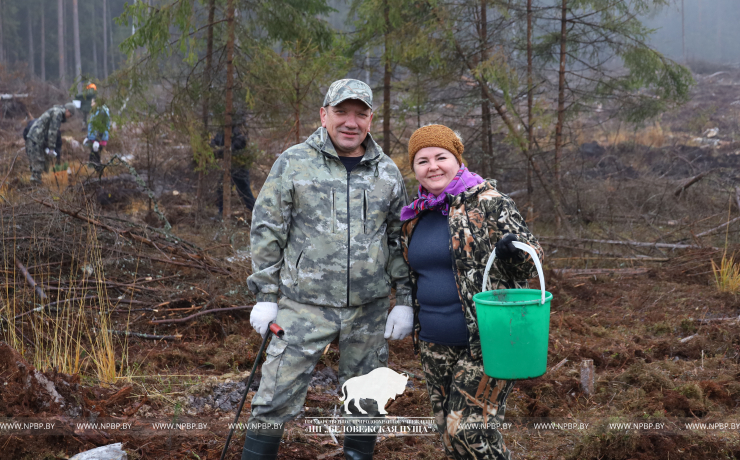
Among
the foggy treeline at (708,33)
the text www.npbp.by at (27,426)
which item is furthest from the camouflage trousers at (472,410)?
the foggy treeline at (708,33)

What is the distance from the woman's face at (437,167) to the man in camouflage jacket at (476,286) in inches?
4.5

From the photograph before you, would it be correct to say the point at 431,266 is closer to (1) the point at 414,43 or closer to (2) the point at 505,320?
(2) the point at 505,320

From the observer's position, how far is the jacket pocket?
2.75 metres

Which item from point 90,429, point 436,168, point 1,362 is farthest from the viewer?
point 1,362

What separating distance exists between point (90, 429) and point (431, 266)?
7.12 feet

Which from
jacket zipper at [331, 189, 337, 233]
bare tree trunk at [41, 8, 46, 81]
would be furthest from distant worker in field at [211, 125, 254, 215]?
bare tree trunk at [41, 8, 46, 81]

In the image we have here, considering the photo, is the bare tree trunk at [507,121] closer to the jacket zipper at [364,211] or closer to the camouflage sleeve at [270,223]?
the jacket zipper at [364,211]

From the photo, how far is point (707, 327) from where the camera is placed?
5.59 meters

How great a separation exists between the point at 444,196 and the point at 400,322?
2.29 ft

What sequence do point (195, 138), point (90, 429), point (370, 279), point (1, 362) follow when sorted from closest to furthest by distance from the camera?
point (370, 279), point (90, 429), point (1, 362), point (195, 138)

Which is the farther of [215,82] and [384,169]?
[215,82]

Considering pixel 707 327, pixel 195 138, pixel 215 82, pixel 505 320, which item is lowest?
pixel 707 327

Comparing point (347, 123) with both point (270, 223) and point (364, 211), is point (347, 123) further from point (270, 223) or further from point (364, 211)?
point (270, 223)

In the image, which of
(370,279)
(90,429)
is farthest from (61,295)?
(370,279)
